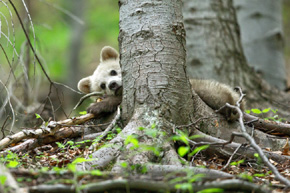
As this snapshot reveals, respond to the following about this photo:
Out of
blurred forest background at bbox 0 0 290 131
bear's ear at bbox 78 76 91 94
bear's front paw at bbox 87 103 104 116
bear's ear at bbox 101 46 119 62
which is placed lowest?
bear's front paw at bbox 87 103 104 116

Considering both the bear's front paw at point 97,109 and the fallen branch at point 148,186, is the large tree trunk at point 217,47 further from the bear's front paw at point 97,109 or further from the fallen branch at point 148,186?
the fallen branch at point 148,186

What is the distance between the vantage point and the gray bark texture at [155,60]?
12.3 feet

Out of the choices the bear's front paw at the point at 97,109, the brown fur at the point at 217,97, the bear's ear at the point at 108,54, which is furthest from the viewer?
the bear's ear at the point at 108,54

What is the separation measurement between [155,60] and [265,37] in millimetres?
6618

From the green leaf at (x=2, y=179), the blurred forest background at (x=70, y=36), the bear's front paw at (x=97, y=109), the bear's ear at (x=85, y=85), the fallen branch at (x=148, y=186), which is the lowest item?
the fallen branch at (x=148, y=186)

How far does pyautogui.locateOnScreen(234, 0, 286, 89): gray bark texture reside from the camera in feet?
31.1

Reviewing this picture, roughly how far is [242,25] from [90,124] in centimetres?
659

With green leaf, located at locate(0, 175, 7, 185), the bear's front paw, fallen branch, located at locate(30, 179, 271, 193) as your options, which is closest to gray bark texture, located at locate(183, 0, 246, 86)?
the bear's front paw

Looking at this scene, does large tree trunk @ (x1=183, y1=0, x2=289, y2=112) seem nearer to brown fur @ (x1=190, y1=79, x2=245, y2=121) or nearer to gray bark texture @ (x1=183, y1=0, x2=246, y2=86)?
gray bark texture @ (x1=183, y1=0, x2=246, y2=86)

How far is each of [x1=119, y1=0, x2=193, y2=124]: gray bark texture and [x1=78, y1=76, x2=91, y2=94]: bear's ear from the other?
2884 millimetres

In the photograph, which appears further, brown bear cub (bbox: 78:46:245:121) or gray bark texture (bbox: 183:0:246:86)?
gray bark texture (bbox: 183:0:246:86)

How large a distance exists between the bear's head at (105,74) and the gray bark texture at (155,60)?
2221 mm

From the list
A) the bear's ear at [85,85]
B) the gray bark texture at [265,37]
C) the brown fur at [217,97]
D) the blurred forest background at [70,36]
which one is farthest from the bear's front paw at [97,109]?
the blurred forest background at [70,36]

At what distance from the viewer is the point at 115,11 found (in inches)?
736
